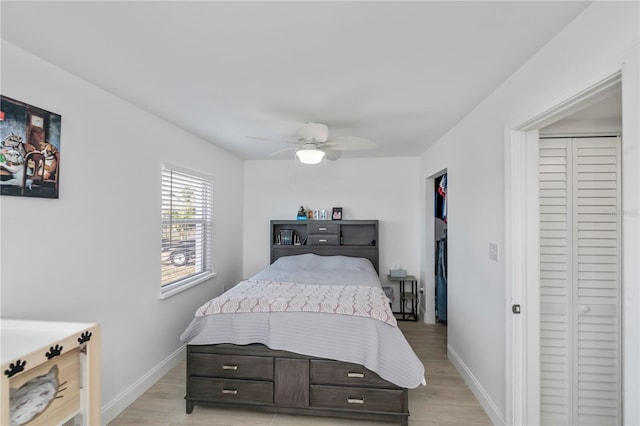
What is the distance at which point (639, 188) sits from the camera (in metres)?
1.07

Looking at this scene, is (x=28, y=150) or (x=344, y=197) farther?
(x=344, y=197)

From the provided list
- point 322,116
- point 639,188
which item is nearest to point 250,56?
point 322,116

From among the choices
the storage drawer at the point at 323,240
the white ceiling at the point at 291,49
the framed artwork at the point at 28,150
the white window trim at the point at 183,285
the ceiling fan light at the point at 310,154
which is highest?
the white ceiling at the point at 291,49

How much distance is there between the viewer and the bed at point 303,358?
2164 millimetres

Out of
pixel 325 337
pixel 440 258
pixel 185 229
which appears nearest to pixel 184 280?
pixel 185 229

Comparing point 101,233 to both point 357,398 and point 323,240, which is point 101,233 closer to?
point 357,398

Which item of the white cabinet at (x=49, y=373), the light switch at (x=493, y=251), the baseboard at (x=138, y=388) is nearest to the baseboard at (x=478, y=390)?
the light switch at (x=493, y=251)

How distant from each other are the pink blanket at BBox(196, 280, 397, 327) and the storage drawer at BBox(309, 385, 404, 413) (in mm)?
497

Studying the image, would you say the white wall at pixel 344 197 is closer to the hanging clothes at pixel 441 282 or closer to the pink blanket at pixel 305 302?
the hanging clothes at pixel 441 282

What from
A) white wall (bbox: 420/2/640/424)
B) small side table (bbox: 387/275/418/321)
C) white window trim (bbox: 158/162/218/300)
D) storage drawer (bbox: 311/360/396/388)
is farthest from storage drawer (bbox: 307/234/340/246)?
storage drawer (bbox: 311/360/396/388)

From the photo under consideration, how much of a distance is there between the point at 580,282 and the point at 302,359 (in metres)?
1.99

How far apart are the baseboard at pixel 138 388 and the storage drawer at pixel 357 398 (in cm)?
150

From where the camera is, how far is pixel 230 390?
7.54 feet

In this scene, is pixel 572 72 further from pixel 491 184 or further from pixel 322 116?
pixel 322 116
